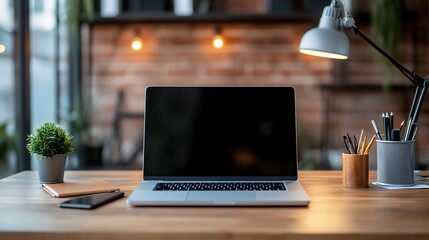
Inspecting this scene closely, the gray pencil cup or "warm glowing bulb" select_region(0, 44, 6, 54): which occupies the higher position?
"warm glowing bulb" select_region(0, 44, 6, 54)

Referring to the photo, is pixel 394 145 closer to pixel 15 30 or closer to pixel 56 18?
pixel 15 30

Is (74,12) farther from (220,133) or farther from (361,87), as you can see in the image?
(220,133)

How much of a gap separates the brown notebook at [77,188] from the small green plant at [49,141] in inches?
3.5

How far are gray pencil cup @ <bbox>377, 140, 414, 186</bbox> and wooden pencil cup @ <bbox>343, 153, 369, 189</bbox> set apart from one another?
0.06 metres

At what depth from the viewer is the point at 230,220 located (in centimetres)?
91

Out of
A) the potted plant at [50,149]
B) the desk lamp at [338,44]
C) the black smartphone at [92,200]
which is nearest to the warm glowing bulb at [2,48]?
the potted plant at [50,149]

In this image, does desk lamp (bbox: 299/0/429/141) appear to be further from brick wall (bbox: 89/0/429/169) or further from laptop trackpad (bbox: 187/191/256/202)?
brick wall (bbox: 89/0/429/169)

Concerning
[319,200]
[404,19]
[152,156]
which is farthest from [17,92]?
[404,19]

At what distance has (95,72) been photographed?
4.00m

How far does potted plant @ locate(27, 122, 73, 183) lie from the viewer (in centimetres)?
126

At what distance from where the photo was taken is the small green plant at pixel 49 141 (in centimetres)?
126

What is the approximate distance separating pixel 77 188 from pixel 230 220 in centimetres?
47

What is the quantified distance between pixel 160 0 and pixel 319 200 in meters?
2.98

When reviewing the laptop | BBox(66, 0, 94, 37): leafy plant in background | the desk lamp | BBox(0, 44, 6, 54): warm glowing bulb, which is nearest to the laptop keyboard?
the laptop
